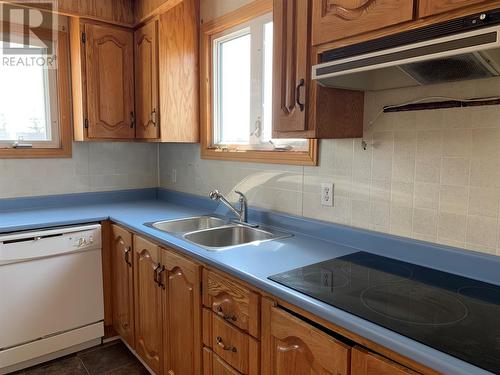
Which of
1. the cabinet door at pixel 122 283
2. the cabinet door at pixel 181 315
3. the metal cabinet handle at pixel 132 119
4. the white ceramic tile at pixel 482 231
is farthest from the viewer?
the metal cabinet handle at pixel 132 119

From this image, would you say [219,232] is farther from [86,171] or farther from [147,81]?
[86,171]

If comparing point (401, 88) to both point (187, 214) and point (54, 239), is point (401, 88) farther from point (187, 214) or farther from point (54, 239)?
point (54, 239)

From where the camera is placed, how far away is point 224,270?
1.44 m

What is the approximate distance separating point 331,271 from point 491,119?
74 cm

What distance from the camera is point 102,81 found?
2648 mm

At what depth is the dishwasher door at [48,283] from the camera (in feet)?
6.94

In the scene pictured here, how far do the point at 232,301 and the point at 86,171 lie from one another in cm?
196

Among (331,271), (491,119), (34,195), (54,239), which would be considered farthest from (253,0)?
(34,195)

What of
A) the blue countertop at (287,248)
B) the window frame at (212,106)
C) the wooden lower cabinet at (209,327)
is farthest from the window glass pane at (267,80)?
the wooden lower cabinet at (209,327)

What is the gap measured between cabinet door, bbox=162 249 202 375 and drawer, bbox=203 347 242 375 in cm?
4

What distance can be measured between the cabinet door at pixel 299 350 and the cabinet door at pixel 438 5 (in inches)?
37.3

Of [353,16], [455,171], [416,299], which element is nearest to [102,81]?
[353,16]

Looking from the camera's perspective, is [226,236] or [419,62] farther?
[226,236]

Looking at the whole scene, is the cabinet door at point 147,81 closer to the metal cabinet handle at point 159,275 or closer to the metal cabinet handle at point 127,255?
the metal cabinet handle at point 127,255
